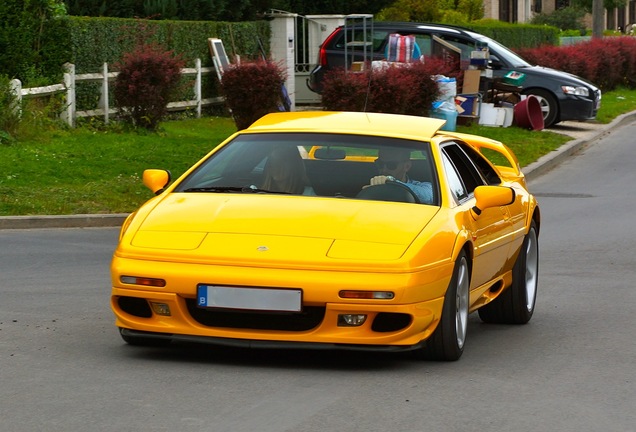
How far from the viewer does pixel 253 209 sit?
789 cm

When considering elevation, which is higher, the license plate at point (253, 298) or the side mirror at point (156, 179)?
the side mirror at point (156, 179)

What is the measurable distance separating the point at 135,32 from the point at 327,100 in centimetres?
412

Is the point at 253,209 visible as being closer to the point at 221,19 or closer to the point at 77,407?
the point at 77,407

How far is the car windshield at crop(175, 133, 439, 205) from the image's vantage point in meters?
8.33

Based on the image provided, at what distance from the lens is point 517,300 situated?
31.1 ft

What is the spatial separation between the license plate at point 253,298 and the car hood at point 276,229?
0.16 m

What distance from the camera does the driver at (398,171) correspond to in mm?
8289

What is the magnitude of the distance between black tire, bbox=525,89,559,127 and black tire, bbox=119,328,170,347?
2223cm

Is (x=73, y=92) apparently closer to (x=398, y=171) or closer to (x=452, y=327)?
(x=398, y=171)

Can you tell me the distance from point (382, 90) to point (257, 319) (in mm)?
16634

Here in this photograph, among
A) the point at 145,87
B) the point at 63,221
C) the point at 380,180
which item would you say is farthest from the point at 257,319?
the point at 145,87

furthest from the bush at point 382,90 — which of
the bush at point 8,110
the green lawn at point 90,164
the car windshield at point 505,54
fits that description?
the bush at point 8,110

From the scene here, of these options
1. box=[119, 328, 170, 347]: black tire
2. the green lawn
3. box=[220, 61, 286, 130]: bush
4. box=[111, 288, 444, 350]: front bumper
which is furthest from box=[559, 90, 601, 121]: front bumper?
box=[111, 288, 444, 350]: front bumper

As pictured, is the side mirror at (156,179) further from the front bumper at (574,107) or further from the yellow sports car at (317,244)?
the front bumper at (574,107)
